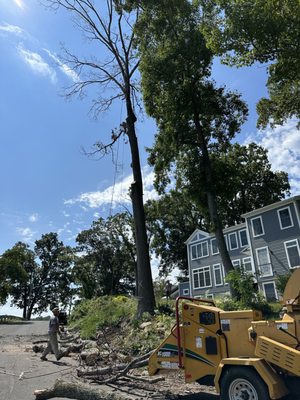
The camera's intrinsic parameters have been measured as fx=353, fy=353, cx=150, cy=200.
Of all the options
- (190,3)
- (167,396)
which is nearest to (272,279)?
(190,3)

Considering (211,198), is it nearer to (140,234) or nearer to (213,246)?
(140,234)

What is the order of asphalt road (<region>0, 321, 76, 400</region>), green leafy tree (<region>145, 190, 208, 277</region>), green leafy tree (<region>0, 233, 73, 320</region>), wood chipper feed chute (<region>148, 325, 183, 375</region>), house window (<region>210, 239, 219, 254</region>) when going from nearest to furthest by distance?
wood chipper feed chute (<region>148, 325, 183, 375</region>)
asphalt road (<region>0, 321, 76, 400</region>)
house window (<region>210, 239, 219, 254</region>)
green leafy tree (<region>145, 190, 208, 277</region>)
green leafy tree (<region>0, 233, 73, 320</region>)

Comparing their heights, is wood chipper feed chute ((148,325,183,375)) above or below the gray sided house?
below

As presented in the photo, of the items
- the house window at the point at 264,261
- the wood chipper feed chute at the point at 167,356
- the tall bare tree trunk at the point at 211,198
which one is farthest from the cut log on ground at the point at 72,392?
the house window at the point at 264,261

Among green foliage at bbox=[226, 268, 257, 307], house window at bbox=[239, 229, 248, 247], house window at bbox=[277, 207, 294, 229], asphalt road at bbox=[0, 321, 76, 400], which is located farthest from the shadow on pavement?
house window at bbox=[239, 229, 248, 247]

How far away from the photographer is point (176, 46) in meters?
20.2

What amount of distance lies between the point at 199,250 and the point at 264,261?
11.2 meters

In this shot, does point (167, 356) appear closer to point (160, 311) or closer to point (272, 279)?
point (160, 311)

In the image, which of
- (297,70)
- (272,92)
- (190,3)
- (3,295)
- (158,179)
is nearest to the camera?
(297,70)

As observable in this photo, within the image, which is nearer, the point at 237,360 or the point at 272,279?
the point at 237,360

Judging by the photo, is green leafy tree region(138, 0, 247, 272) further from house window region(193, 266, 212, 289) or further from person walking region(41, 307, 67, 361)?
house window region(193, 266, 212, 289)

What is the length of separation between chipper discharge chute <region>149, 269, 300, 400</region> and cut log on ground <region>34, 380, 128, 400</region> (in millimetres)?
1138

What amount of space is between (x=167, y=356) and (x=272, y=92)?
1631 cm

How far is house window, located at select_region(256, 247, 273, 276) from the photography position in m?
29.0
